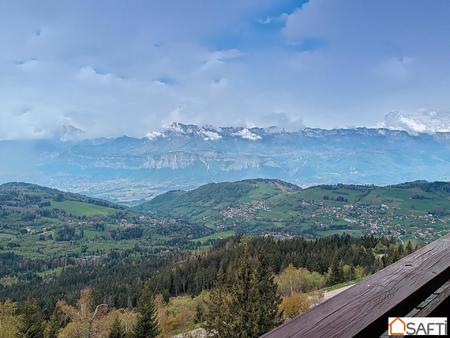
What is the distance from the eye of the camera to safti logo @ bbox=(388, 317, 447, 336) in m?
1.90

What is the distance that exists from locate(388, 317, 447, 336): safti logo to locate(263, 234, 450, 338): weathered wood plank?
1.6 inches

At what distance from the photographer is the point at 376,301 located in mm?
2113

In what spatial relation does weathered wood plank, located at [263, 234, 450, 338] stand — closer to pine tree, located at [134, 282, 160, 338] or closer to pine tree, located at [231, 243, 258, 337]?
pine tree, located at [231, 243, 258, 337]

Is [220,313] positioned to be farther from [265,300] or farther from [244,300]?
[265,300]

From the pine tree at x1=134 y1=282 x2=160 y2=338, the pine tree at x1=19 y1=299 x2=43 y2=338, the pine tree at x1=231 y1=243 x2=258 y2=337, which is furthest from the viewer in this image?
the pine tree at x1=19 y1=299 x2=43 y2=338

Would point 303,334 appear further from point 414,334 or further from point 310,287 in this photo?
point 310,287

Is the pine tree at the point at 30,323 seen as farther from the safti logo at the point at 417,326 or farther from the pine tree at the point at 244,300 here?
the safti logo at the point at 417,326

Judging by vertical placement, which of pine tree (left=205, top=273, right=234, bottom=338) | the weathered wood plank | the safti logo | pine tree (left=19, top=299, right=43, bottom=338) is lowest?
pine tree (left=19, top=299, right=43, bottom=338)

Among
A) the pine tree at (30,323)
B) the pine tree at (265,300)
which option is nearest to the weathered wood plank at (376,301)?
the pine tree at (265,300)

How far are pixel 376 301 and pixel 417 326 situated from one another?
219 millimetres

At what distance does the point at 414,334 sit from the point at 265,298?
108 feet

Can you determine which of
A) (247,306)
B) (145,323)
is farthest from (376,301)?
(145,323)

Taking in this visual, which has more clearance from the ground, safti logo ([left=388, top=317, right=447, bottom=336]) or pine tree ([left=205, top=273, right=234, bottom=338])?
safti logo ([left=388, top=317, right=447, bottom=336])

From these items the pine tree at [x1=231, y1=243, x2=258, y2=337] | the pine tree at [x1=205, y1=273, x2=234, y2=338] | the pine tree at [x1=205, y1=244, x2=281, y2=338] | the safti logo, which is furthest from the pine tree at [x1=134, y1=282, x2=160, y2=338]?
the safti logo
